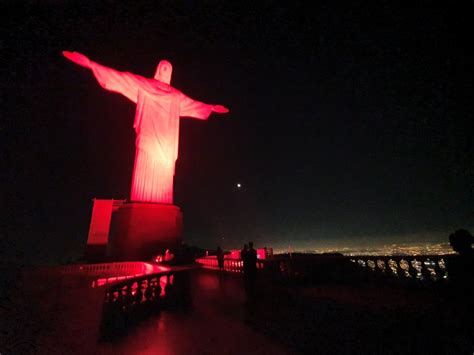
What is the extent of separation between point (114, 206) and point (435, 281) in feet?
74.4

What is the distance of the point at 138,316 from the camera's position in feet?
15.2

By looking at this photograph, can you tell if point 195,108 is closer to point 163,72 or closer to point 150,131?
point 163,72

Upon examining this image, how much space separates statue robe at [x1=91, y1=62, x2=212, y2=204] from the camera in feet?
50.0

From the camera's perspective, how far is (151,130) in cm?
1611

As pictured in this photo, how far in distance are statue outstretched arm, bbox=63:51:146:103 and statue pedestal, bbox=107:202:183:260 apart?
28.5ft

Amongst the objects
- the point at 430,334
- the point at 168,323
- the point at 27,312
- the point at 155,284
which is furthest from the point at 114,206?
the point at 430,334

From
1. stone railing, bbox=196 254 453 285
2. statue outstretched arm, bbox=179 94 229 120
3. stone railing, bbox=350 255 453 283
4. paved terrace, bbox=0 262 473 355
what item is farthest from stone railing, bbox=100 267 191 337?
statue outstretched arm, bbox=179 94 229 120

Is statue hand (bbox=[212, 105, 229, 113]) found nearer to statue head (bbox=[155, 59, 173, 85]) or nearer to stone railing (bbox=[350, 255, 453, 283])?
statue head (bbox=[155, 59, 173, 85])

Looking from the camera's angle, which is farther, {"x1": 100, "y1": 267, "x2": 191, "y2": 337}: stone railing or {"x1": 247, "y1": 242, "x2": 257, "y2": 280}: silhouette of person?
{"x1": 247, "y1": 242, "x2": 257, "y2": 280}: silhouette of person

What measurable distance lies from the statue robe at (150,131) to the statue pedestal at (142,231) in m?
0.83

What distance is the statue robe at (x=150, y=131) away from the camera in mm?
15242

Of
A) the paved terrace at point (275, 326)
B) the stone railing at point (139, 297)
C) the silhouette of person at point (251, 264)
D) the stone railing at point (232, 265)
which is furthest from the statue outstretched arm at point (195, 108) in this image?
the silhouette of person at point (251, 264)

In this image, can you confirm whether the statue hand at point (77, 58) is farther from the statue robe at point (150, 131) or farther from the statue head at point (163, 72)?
the statue head at point (163, 72)

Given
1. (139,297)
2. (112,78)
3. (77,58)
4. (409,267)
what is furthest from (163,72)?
(409,267)
